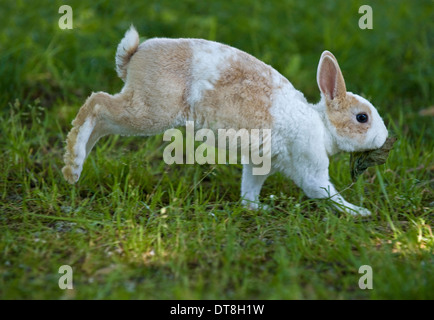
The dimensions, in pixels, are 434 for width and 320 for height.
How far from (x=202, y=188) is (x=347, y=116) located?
109 cm

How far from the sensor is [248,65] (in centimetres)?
341

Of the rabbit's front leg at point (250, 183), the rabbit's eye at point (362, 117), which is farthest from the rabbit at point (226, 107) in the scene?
the rabbit's front leg at point (250, 183)

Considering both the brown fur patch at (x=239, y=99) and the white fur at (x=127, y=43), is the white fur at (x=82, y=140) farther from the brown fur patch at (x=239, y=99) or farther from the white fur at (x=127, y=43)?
the brown fur patch at (x=239, y=99)

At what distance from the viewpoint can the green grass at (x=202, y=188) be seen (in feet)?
9.05

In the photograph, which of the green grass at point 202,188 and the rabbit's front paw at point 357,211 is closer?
the green grass at point 202,188

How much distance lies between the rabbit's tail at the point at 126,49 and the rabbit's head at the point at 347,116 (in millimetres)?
1106

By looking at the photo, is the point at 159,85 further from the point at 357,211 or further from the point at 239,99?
the point at 357,211

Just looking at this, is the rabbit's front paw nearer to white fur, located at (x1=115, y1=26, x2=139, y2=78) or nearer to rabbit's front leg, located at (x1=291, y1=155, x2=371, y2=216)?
rabbit's front leg, located at (x1=291, y1=155, x2=371, y2=216)

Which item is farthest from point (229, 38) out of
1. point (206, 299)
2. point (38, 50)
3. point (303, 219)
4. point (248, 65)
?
point (206, 299)

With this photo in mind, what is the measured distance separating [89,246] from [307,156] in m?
1.36

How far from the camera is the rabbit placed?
10.9 feet

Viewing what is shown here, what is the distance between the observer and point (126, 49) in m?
3.41

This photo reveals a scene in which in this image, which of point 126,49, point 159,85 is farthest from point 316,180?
point 126,49
